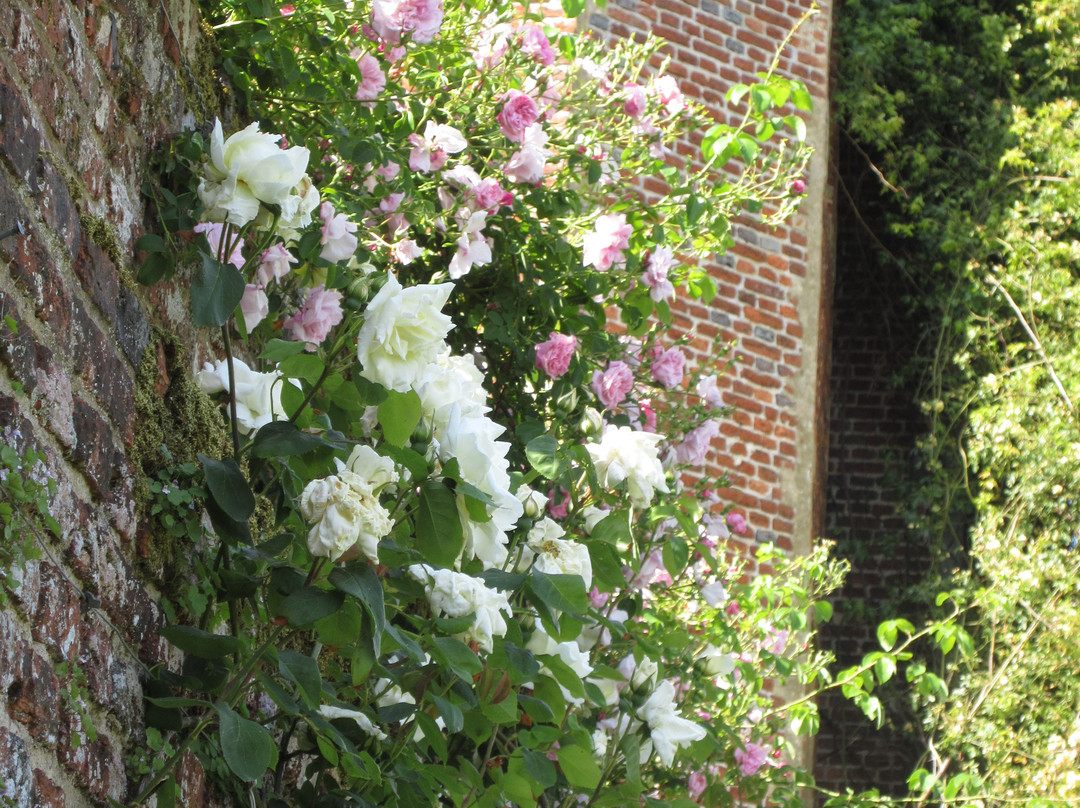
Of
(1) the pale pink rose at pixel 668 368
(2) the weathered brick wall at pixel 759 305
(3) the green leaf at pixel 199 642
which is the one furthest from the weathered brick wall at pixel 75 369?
(2) the weathered brick wall at pixel 759 305

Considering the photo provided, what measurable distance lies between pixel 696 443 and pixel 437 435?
1.79 metres

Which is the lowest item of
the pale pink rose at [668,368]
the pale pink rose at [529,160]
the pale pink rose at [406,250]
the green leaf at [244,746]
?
the pale pink rose at [668,368]

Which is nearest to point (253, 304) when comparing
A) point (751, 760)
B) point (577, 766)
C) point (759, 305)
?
point (577, 766)

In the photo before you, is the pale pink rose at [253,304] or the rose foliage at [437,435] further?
the pale pink rose at [253,304]

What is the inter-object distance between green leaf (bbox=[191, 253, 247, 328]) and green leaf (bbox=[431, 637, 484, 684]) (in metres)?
0.45

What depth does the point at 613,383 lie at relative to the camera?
2.86m

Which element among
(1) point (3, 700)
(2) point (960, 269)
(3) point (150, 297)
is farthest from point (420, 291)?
(2) point (960, 269)

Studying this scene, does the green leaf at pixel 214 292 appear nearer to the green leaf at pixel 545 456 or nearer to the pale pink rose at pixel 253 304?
the pale pink rose at pixel 253 304

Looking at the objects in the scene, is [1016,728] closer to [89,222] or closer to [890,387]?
[890,387]

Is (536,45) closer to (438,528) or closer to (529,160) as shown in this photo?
(529,160)

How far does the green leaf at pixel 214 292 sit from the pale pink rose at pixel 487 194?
4.11 feet

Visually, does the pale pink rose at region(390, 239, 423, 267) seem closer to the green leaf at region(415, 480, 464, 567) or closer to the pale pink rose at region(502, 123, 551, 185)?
the pale pink rose at region(502, 123, 551, 185)

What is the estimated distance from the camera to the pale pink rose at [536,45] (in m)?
2.89

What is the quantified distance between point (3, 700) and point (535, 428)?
1145mm
